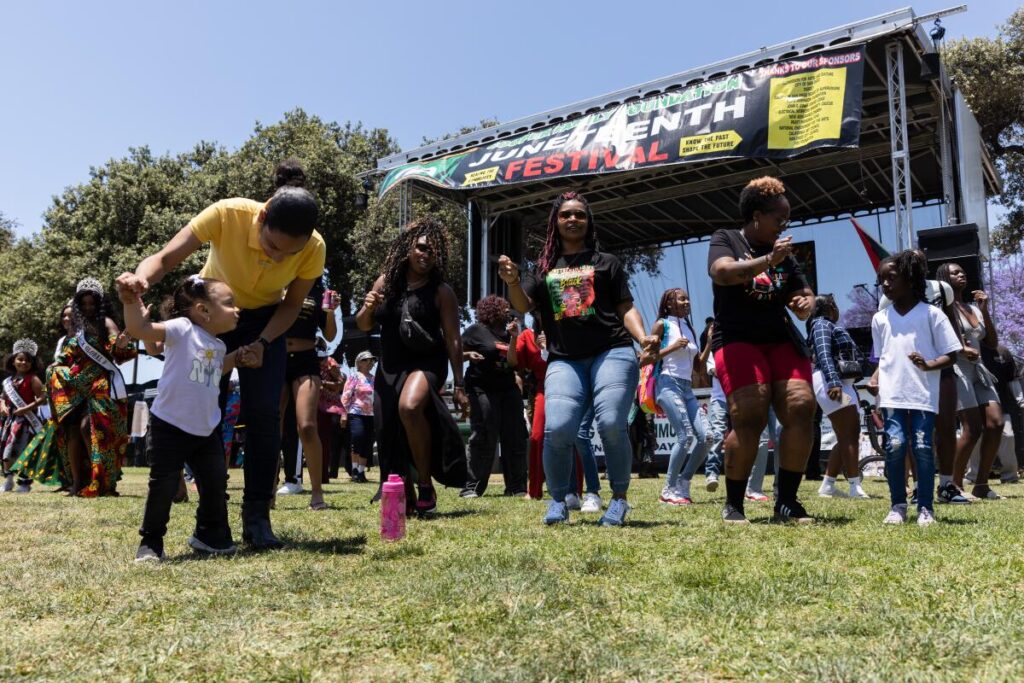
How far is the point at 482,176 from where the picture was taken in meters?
19.4

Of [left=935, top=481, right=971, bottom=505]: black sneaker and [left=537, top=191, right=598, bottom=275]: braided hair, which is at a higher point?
[left=537, top=191, right=598, bottom=275]: braided hair

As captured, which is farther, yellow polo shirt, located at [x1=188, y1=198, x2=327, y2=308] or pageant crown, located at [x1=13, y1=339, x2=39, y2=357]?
pageant crown, located at [x1=13, y1=339, x2=39, y2=357]

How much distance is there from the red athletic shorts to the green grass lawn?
89cm

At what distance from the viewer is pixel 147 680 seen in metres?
1.83

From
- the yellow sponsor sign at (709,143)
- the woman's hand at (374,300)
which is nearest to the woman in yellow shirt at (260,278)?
the woman's hand at (374,300)

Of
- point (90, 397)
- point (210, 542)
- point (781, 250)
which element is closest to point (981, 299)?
point (781, 250)

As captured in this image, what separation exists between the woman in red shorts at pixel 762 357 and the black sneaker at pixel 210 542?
273cm

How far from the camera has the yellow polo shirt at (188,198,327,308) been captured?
3.78 metres

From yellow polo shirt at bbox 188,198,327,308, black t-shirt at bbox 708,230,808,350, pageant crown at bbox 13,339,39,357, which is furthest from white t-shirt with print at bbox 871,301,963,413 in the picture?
pageant crown at bbox 13,339,39,357

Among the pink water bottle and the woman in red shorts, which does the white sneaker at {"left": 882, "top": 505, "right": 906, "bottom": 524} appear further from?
the pink water bottle

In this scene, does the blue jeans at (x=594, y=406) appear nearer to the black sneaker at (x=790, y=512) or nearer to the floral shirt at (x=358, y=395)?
the black sneaker at (x=790, y=512)

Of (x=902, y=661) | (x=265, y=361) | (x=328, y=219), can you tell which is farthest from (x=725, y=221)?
(x=902, y=661)

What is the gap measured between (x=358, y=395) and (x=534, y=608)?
1066 cm

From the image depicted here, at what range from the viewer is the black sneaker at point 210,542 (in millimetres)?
3725
